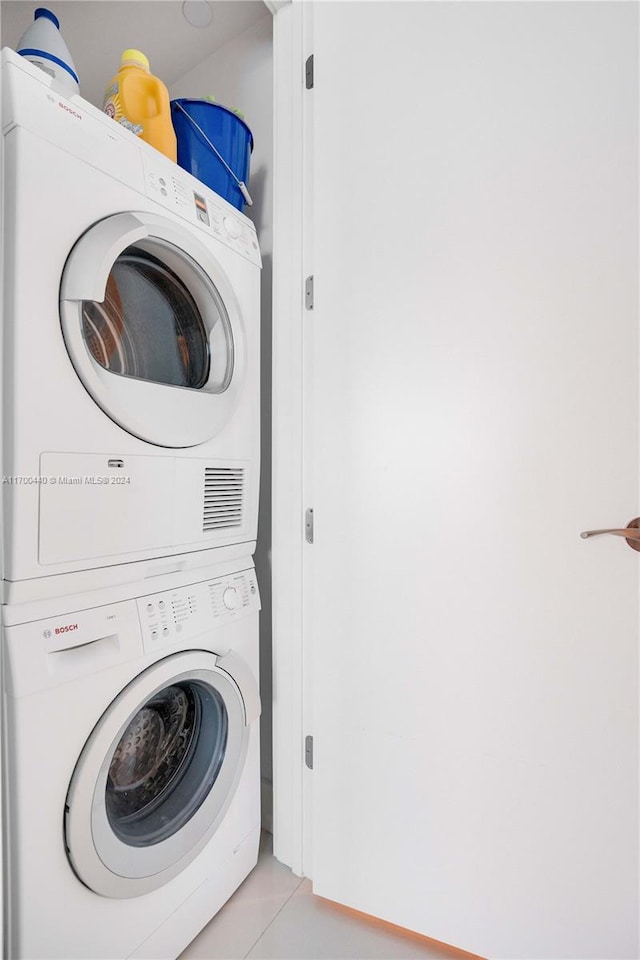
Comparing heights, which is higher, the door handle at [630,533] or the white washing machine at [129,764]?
the door handle at [630,533]

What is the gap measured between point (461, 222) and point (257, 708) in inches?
49.4

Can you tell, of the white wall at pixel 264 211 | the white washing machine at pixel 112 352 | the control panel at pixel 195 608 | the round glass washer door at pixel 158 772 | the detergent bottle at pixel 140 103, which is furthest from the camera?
the white wall at pixel 264 211

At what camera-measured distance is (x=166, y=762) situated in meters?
1.22

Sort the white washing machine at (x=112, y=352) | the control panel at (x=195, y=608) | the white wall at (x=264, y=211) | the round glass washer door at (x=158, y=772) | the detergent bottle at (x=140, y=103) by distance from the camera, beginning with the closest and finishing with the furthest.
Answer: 1. the white washing machine at (x=112, y=352)
2. the round glass washer door at (x=158, y=772)
3. the control panel at (x=195, y=608)
4. the detergent bottle at (x=140, y=103)
5. the white wall at (x=264, y=211)

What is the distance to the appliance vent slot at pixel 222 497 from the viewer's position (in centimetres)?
124

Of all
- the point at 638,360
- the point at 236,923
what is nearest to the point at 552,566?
the point at 638,360

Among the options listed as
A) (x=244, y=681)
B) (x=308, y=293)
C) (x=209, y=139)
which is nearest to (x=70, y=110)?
(x=209, y=139)

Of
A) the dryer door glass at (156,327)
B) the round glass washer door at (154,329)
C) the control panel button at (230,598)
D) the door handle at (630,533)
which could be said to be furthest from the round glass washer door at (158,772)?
the door handle at (630,533)

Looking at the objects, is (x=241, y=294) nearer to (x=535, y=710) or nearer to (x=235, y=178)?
(x=235, y=178)

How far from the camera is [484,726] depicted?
1.13 meters

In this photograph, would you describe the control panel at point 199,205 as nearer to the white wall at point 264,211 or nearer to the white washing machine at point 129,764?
the white wall at point 264,211

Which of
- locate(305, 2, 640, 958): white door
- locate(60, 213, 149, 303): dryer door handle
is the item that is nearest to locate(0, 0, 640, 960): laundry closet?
locate(305, 2, 640, 958): white door

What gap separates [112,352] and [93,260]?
0.18 meters

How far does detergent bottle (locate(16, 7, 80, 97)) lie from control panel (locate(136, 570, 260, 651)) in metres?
1.04
